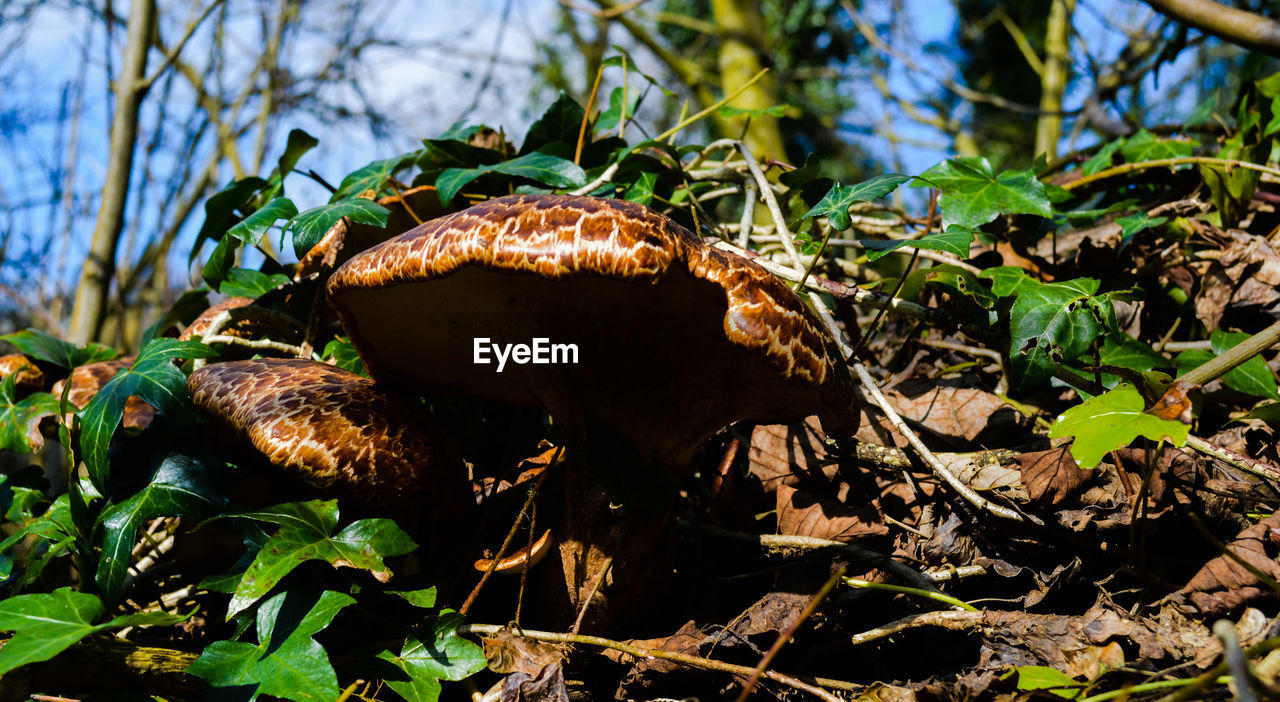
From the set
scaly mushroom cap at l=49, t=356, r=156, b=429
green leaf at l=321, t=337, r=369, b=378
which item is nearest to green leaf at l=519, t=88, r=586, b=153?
green leaf at l=321, t=337, r=369, b=378

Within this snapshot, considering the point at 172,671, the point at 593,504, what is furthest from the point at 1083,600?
the point at 172,671

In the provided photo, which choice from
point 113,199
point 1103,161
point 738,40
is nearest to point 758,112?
point 1103,161

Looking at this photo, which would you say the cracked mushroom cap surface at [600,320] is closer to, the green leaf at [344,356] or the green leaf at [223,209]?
the green leaf at [344,356]

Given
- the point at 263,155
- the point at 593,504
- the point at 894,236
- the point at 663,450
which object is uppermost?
the point at 263,155

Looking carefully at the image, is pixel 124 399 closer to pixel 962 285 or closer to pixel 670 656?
pixel 670 656

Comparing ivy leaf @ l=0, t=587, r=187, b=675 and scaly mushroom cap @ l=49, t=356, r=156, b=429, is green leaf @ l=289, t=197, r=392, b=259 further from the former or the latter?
ivy leaf @ l=0, t=587, r=187, b=675

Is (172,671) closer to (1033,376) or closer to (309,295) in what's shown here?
(309,295)
